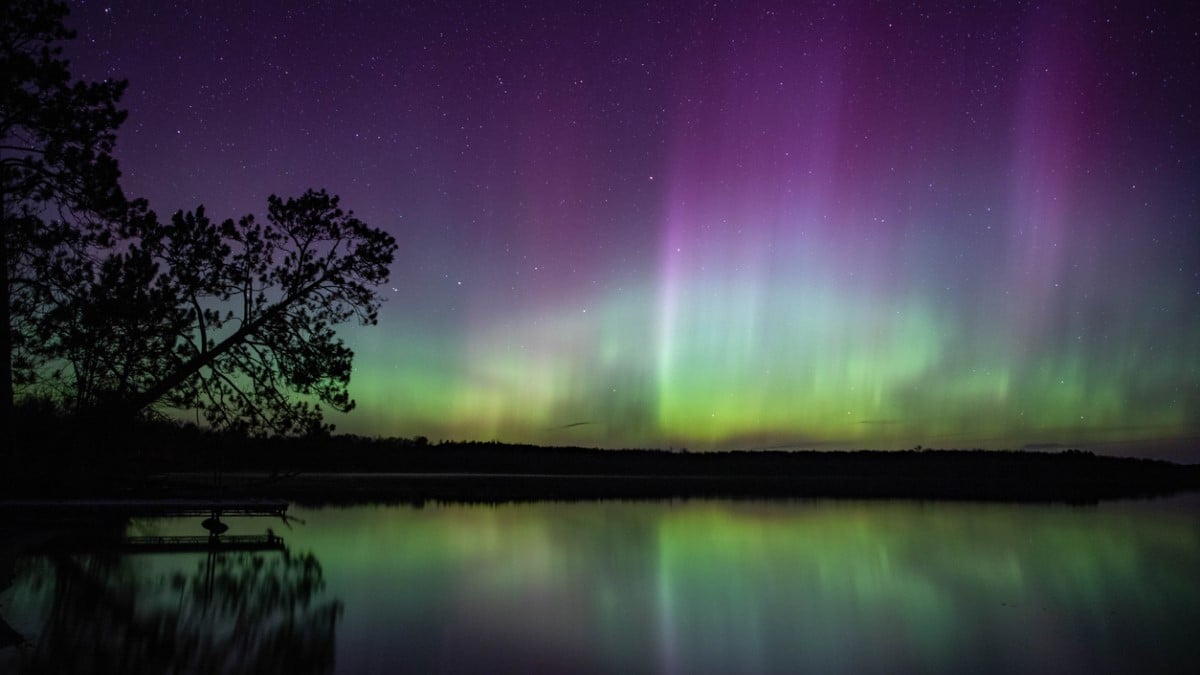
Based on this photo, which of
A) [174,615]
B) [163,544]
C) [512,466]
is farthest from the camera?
[512,466]

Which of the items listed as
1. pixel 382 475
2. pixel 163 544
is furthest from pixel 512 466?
pixel 163 544

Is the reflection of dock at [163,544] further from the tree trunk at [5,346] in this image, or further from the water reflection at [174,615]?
the tree trunk at [5,346]

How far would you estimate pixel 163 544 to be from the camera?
22.2m

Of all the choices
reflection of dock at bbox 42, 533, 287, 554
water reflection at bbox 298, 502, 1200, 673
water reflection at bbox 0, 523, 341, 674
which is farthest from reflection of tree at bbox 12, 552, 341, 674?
reflection of dock at bbox 42, 533, 287, 554

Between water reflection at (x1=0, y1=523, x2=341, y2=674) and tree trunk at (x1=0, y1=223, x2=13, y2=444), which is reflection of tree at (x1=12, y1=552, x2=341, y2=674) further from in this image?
tree trunk at (x1=0, y1=223, x2=13, y2=444)

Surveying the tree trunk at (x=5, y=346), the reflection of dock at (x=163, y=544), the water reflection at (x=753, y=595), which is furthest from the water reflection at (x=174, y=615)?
the tree trunk at (x=5, y=346)

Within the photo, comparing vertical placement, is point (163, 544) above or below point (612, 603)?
above

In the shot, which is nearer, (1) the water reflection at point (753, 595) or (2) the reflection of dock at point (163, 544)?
(1) the water reflection at point (753, 595)

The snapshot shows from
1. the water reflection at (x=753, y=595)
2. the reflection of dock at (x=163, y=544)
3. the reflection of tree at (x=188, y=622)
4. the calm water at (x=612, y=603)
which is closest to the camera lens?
the reflection of tree at (x=188, y=622)

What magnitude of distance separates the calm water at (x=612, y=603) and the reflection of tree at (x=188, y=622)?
0.06 m

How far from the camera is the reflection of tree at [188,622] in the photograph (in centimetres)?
1015

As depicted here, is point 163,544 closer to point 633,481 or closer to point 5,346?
point 5,346

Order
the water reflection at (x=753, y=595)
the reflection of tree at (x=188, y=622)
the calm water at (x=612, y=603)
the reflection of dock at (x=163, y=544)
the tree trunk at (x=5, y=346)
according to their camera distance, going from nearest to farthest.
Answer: the reflection of tree at (x=188, y=622), the calm water at (x=612, y=603), the water reflection at (x=753, y=595), the tree trunk at (x=5, y=346), the reflection of dock at (x=163, y=544)

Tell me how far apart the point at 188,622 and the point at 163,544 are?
36.0ft
